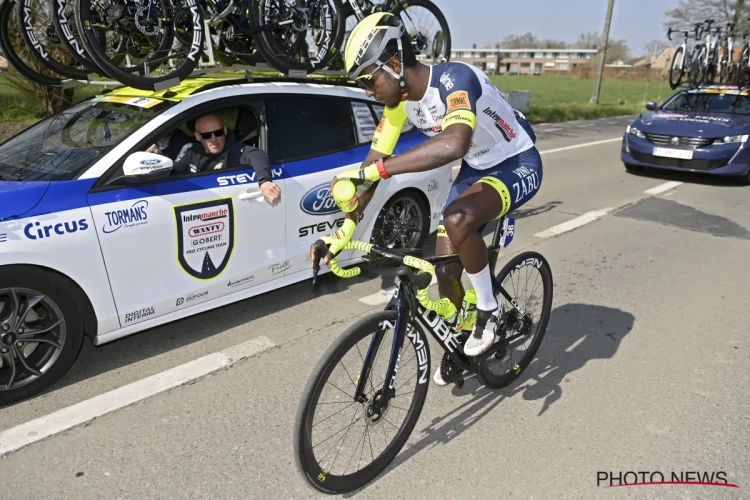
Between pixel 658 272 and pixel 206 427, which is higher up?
pixel 206 427

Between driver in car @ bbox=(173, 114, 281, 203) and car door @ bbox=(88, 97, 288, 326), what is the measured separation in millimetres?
66

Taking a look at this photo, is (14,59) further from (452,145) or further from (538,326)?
(538,326)

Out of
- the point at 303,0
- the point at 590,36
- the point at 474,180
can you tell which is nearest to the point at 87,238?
the point at 474,180

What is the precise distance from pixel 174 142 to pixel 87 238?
118 cm

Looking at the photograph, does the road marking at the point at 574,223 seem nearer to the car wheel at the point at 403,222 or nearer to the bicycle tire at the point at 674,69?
the car wheel at the point at 403,222

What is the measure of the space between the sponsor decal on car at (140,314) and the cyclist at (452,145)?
4.61 ft

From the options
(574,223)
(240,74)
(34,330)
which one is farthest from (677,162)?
(34,330)

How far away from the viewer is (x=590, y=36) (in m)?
168

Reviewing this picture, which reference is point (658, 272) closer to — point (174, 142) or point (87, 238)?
point (174, 142)

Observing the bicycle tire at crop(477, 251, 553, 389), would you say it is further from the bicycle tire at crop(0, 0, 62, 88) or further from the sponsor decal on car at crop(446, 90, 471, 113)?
the bicycle tire at crop(0, 0, 62, 88)

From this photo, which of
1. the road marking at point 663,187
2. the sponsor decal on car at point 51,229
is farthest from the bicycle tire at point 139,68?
the road marking at point 663,187

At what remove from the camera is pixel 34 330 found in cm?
317

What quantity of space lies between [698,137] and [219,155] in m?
8.69

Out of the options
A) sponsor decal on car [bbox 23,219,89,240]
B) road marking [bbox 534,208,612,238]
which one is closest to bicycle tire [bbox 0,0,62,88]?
sponsor decal on car [bbox 23,219,89,240]
